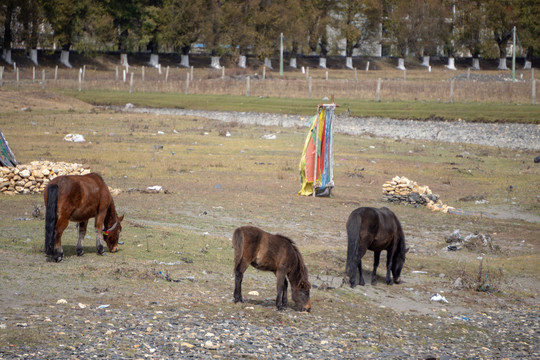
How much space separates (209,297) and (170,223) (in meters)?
5.82

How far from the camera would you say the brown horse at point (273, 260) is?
8883 mm

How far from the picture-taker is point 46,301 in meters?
8.82

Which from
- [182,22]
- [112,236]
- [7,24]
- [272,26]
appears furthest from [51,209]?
[272,26]

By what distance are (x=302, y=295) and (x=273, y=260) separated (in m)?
0.64

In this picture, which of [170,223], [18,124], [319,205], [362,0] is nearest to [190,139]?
[18,124]

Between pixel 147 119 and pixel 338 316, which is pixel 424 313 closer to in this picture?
pixel 338 316

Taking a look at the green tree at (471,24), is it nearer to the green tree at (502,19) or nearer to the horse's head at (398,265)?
the green tree at (502,19)

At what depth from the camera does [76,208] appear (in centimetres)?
1058

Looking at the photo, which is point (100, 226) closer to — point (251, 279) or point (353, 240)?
point (251, 279)

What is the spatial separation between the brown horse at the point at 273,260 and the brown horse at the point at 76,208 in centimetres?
289

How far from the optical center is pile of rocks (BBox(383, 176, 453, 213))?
64.6ft

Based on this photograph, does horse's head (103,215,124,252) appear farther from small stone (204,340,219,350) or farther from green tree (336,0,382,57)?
green tree (336,0,382,57)

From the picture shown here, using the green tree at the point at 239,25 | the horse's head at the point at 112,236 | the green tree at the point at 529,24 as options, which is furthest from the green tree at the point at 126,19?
the horse's head at the point at 112,236

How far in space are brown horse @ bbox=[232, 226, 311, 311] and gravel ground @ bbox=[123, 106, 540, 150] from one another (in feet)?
91.0
